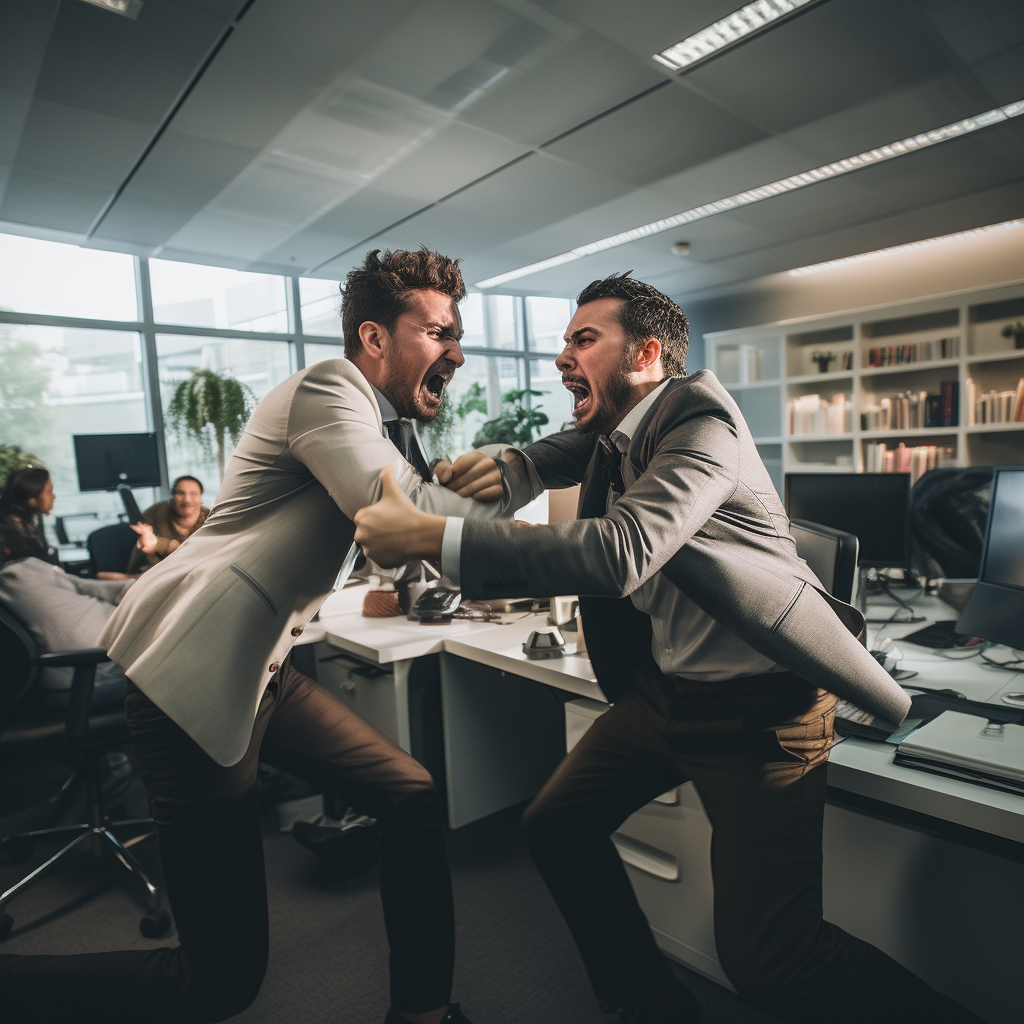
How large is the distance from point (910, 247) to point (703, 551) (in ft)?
23.7

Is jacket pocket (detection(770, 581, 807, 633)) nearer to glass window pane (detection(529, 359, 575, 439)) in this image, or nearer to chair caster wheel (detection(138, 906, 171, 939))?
chair caster wheel (detection(138, 906, 171, 939))

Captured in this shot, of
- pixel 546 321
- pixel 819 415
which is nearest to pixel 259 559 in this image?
pixel 819 415

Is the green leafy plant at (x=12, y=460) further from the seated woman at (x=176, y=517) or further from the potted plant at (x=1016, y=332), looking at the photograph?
the potted plant at (x=1016, y=332)

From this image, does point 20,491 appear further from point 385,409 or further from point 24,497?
point 385,409

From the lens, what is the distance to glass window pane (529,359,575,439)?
8875mm

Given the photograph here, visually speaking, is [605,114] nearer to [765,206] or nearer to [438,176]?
[438,176]

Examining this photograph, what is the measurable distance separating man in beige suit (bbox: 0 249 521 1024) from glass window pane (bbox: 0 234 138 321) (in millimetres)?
5391

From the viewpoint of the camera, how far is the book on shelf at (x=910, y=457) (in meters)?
6.23

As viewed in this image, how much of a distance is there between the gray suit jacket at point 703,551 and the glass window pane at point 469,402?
544 centimetres

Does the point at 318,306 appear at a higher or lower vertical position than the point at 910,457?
higher

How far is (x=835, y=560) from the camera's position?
1572 millimetres

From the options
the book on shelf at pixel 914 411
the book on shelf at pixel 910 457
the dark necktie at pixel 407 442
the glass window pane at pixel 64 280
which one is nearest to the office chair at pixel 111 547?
the glass window pane at pixel 64 280

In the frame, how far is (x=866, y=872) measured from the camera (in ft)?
4.49

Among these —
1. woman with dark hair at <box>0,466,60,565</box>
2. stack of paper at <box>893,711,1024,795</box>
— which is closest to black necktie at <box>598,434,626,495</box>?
stack of paper at <box>893,711,1024,795</box>
